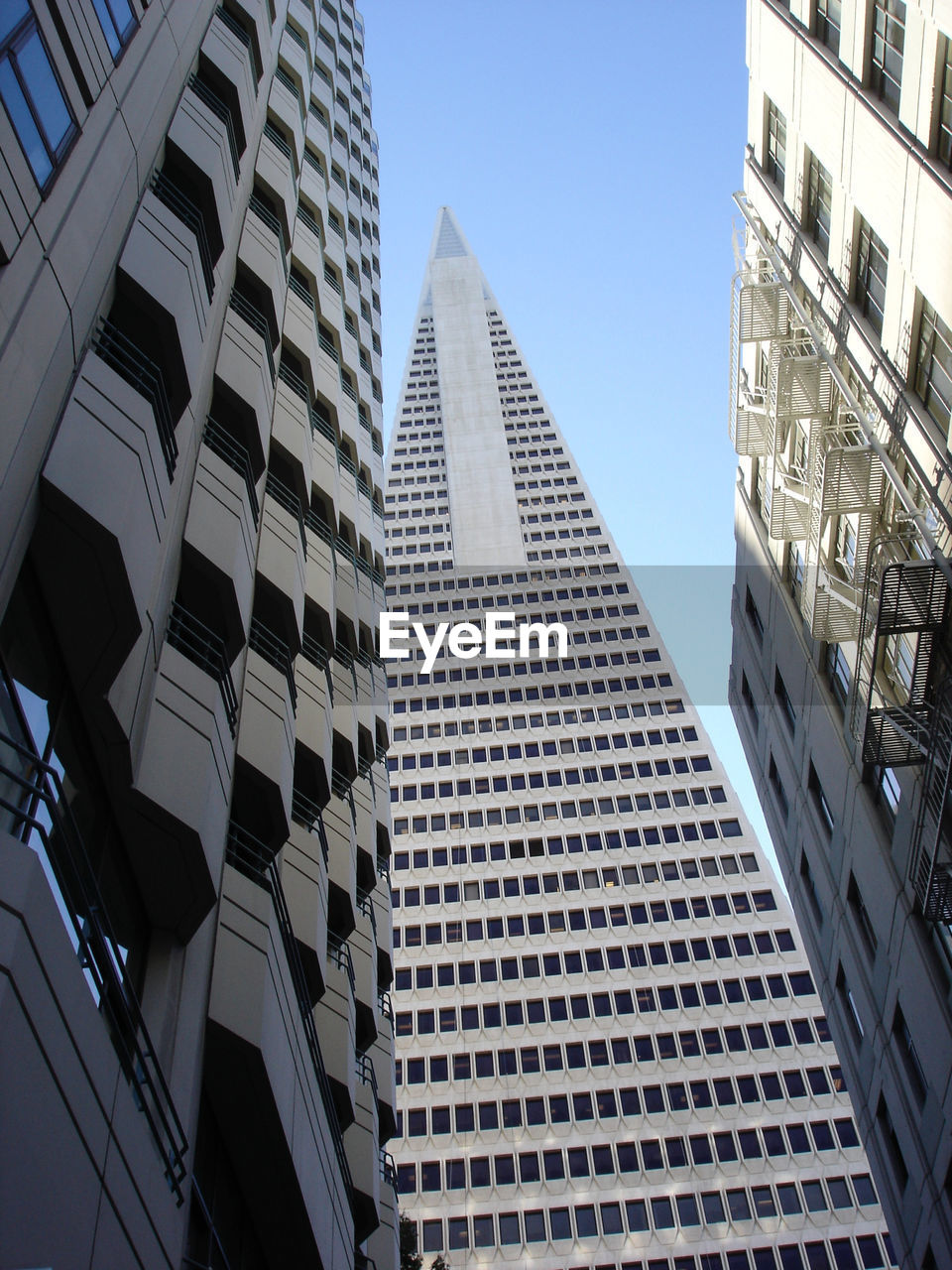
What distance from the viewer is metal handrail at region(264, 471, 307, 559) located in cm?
1916

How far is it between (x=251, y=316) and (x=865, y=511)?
13.0 meters

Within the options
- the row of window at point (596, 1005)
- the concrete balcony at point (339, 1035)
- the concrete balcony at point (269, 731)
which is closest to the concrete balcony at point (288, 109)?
the concrete balcony at point (269, 731)

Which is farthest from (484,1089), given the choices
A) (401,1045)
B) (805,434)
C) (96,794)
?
(96,794)

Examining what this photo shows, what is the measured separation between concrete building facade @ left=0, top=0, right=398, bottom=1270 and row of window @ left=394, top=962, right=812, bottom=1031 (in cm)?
4756

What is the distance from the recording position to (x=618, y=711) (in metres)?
→ 88.4

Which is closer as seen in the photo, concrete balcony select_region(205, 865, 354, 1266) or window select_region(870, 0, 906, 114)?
concrete balcony select_region(205, 865, 354, 1266)

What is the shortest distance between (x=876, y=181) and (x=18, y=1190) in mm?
20883

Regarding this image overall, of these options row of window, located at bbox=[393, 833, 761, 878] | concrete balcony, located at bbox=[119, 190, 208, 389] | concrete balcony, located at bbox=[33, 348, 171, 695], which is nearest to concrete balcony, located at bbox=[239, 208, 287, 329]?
concrete balcony, located at bbox=[119, 190, 208, 389]

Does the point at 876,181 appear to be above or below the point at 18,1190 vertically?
above

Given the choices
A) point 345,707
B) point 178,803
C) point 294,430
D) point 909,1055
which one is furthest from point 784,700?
point 178,803

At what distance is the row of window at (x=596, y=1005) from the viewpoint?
67375 millimetres

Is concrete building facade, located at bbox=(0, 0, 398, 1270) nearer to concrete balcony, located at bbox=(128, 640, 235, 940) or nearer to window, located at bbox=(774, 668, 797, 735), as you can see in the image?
concrete balcony, located at bbox=(128, 640, 235, 940)

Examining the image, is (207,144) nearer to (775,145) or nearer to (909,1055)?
(775,145)

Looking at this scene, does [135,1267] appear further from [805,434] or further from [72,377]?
[805,434]
